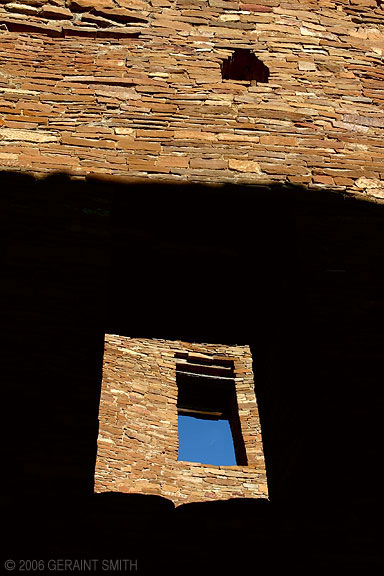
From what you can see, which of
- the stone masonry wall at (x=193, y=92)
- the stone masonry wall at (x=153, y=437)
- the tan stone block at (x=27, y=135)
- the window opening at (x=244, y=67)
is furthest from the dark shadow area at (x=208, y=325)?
the stone masonry wall at (x=153, y=437)

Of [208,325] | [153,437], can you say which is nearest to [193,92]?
[208,325]

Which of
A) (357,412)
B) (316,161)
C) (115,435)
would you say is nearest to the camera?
(357,412)

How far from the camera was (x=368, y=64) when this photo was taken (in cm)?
462

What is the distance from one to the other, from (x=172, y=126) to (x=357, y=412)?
88.4 inches

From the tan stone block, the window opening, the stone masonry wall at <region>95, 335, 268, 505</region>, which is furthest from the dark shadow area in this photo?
the stone masonry wall at <region>95, 335, 268, 505</region>

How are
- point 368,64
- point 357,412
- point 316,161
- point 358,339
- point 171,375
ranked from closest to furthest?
point 357,412 < point 358,339 < point 316,161 < point 368,64 < point 171,375

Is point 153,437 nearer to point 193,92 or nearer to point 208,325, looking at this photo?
point 208,325

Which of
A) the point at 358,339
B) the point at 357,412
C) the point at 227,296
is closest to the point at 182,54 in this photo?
the point at 227,296

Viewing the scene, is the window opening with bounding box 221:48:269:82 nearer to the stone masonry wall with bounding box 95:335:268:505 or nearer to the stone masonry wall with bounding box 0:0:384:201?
the stone masonry wall with bounding box 0:0:384:201

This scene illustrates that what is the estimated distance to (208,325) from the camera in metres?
4.56

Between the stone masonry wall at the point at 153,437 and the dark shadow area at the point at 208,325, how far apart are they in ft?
9.75

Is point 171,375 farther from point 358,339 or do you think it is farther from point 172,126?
point 358,339

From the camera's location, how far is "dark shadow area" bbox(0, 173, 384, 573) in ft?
8.06

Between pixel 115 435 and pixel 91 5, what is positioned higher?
pixel 91 5
